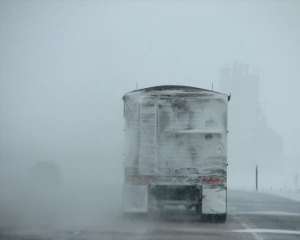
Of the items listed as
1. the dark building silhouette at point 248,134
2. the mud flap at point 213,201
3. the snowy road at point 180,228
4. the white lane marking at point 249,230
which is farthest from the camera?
the dark building silhouette at point 248,134

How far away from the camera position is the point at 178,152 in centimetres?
1458

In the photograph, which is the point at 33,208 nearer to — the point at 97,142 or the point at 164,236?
the point at 164,236

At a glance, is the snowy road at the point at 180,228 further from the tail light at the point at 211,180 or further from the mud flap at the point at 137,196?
the tail light at the point at 211,180

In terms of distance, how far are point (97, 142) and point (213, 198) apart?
75.0 ft

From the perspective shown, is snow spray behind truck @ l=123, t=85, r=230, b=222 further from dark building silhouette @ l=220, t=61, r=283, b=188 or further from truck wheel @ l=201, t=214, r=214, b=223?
dark building silhouette @ l=220, t=61, r=283, b=188

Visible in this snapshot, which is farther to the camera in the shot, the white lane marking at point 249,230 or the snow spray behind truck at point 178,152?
the snow spray behind truck at point 178,152

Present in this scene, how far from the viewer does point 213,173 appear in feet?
47.6

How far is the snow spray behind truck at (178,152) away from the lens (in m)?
14.5

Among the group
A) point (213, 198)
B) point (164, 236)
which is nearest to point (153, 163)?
point (213, 198)

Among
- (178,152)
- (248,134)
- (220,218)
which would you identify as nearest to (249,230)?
(220,218)

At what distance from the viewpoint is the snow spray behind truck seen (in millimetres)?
14523

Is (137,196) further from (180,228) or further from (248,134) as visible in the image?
(248,134)

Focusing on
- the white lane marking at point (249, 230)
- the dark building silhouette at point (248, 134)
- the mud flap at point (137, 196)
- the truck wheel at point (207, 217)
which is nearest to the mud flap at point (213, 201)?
the truck wheel at point (207, 217)

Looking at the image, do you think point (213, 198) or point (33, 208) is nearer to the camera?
point (213, 198)
